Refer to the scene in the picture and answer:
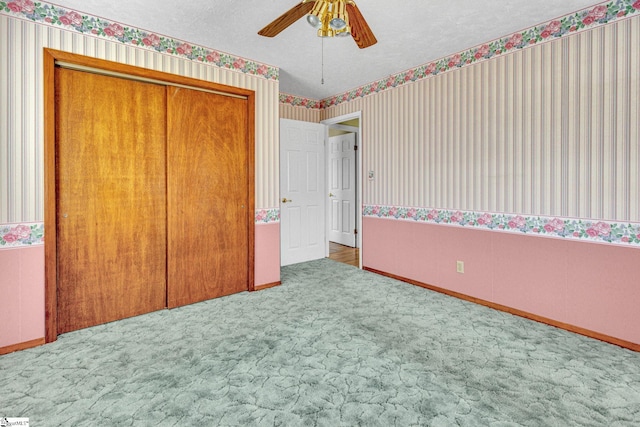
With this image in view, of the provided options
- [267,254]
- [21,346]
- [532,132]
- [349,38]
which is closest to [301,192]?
[267,254]

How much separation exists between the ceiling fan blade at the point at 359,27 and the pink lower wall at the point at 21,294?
2.70 m

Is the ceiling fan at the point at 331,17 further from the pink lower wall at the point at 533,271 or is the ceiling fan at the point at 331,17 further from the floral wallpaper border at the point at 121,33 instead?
the pink lower wall at the point at 533,271

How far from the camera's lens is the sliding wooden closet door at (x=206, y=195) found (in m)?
3.11

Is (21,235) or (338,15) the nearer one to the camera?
(338,15)

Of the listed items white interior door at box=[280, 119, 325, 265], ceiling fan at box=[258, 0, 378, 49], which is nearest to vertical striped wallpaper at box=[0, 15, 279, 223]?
ceiling fan at box=[258, 0, 378, 49]

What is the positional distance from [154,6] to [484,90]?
2944mm

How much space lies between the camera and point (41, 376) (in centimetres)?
200

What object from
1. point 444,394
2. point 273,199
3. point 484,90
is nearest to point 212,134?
point 273,199

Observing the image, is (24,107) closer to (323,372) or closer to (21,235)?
(21,235)

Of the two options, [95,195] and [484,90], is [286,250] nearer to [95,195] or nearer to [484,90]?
[95,195]

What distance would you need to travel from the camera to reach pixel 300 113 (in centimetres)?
507

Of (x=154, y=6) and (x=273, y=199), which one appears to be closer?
(x=154, y=6)

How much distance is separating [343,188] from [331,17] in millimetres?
4445

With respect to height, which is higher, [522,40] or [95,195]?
[522,40]
